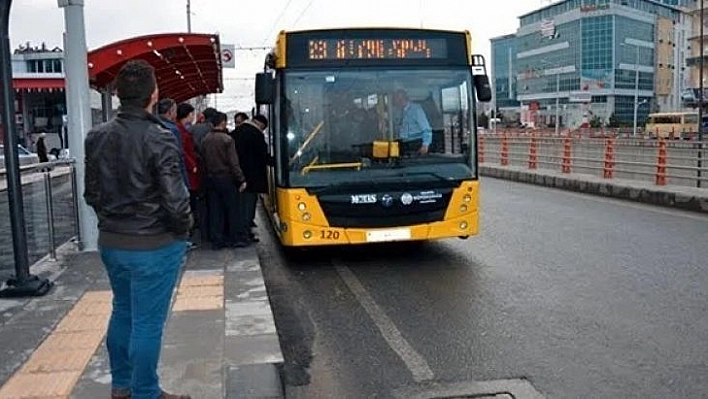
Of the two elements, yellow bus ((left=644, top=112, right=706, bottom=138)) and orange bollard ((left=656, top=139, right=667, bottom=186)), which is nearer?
orange bollard ((left=656, top=139, right=667, bottom=186))

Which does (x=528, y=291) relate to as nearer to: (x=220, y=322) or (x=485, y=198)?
(x=220, y=322)

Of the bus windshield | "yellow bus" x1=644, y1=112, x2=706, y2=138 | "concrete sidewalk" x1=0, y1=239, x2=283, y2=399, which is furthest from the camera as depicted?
"yellow bus" x1=644, y1=112, x2=706, y2=138

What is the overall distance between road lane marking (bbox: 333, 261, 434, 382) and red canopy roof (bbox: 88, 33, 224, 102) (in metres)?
4.54

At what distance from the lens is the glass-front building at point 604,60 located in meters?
103

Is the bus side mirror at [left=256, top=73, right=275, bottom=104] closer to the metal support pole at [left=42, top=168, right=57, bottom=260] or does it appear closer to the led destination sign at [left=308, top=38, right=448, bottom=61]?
the led destination sign at [left=308, top=38, right=448, bottom=61]

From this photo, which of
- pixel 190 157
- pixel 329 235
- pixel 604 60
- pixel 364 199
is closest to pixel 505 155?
pixel 364 199

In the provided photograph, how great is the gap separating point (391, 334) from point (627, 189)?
11.4 metres

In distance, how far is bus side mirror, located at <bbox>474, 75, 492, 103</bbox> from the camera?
362 inches

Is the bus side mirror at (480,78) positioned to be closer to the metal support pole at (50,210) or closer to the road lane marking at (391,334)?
the road lane marking at (391,334)

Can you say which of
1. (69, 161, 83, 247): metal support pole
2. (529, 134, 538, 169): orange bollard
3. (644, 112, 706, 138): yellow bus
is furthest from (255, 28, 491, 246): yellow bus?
(644, 112, 706, 138): yellow bus

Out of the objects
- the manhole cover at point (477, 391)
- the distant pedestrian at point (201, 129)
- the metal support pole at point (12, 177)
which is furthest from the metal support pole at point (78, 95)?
the manhole cover at point (477, 391)

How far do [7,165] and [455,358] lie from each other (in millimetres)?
4244

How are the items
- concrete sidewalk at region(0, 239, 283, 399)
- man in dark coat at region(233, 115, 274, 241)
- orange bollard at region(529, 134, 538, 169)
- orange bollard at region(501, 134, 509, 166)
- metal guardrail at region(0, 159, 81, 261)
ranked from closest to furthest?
concrete sidewalk at region(0, 239, 283, 399), metal guardrail at region(0, 159, 81, 261), man in dark coat at region(233, 115, 274, 241), orange bollard at region(529, 134, 538, 169), orange bollard at region(501, 134, 509, 166)

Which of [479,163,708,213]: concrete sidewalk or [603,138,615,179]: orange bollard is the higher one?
[603,138,615,179]: orange bollard
